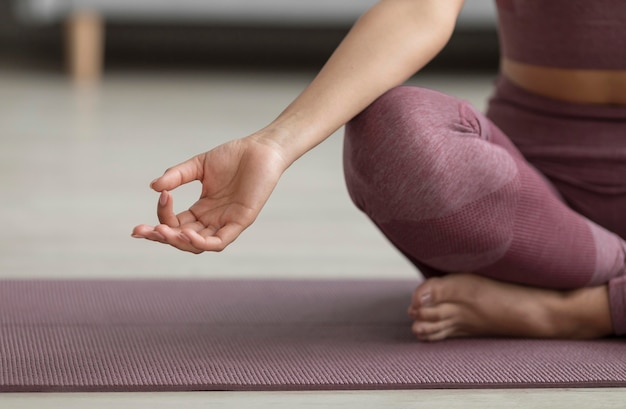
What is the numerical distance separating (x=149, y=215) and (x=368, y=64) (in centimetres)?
67

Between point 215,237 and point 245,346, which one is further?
point 245,346

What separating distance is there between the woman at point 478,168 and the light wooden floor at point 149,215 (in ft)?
0.46

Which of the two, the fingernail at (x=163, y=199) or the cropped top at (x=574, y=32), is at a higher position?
the cropped top at (x=574, y=32)

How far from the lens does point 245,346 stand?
0.86 meters

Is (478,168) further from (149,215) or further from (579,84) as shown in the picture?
(149,215)

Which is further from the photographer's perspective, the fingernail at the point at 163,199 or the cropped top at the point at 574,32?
the cropped top at the point at 574,32

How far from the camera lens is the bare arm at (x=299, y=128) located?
738 millimetres

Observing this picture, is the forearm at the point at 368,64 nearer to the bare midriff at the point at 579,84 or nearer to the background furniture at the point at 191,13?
the bare midriff at the point at 579,84

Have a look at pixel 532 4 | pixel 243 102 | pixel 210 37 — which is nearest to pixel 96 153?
pixel 243 102

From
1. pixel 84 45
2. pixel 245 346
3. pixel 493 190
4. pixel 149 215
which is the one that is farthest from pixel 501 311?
pixel 84 45

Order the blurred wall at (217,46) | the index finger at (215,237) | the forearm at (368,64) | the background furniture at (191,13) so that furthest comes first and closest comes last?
the blurred wall at (217,46)
the background furniture at (191,13)
the forearm at (368,64)
the index finger at (215,237)

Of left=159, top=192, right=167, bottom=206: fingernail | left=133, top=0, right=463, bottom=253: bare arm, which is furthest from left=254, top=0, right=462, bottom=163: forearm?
left=159, top=192, right=167, bottom=206: fingernail

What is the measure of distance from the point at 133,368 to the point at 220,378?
0.22 ft

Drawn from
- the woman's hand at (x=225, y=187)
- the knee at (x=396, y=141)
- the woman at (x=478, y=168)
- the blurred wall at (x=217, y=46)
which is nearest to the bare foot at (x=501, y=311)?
the woman at (x=478, y=168)
